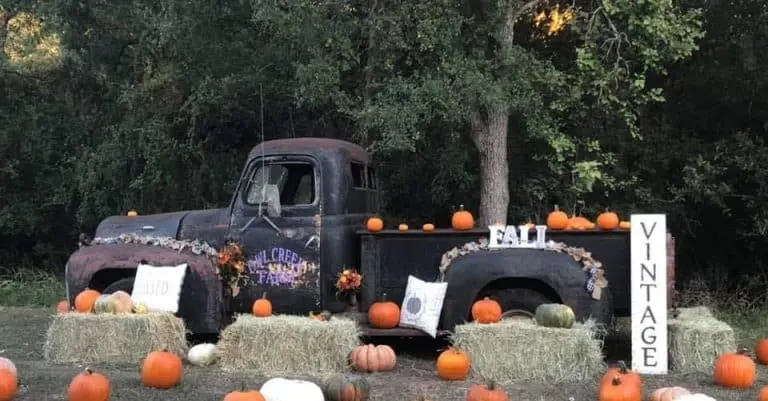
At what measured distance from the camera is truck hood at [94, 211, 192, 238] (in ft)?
26.3

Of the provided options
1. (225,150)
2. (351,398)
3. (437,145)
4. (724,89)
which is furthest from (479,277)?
(225,150)

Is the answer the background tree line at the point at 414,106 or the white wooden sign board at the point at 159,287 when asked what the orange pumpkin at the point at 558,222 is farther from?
the white wooden sign board at the point at 159,287

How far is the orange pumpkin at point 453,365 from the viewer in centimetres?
649

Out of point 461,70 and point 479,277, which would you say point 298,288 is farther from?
point 461,70

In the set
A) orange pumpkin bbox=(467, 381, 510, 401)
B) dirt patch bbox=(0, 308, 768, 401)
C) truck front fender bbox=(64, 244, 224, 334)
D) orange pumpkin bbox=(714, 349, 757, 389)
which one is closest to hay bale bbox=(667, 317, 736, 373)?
dirt patch bbox=(0, 308, 768, 401)

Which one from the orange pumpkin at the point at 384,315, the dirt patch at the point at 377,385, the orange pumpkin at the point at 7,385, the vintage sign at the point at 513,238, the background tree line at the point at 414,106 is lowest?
the dirt patch at the point at 377,385

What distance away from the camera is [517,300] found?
23.9 feet

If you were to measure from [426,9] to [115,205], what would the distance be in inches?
303

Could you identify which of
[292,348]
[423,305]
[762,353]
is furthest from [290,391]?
[762,353]

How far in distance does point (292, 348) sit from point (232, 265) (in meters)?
1.22

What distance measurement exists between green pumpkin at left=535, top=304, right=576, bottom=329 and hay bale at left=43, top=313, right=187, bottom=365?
3252 mm

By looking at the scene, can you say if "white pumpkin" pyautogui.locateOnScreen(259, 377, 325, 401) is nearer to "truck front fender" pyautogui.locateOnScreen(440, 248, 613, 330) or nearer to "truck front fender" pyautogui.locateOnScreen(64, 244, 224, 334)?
"truck front fender" pyautogui.locateOnScreen(440, 248, 613, 330)

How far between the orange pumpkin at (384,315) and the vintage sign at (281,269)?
2.05 feet

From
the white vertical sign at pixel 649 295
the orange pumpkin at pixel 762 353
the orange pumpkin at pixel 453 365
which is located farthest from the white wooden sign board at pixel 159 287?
the orange pumpkin at pixel 762 353
